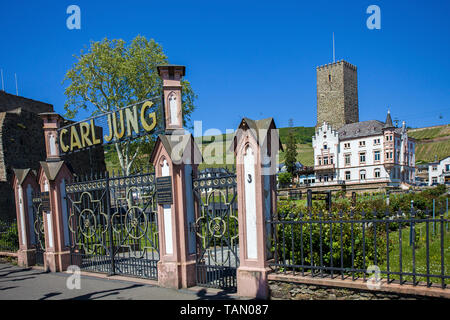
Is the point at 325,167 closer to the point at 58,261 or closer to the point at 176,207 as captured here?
the point at 58,261

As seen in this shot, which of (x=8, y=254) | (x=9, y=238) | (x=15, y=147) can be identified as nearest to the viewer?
(x=8, y=254)

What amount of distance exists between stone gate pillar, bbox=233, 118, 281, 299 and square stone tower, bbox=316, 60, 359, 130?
222ft

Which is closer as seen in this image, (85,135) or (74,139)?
(85,135)

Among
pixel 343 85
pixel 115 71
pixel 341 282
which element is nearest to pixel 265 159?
pixel 341 282

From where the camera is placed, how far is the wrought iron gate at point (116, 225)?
26.5 ft

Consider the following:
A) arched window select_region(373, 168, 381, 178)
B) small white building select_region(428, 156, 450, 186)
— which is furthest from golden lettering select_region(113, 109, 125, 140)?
small white building select_region(428, 156, 450, 186)

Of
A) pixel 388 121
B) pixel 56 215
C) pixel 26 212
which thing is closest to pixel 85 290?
pixel 56 215

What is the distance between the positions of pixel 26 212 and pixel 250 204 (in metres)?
8.30

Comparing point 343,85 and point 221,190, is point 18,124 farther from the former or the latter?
point 343,85

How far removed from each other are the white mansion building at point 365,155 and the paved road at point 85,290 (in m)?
51.3

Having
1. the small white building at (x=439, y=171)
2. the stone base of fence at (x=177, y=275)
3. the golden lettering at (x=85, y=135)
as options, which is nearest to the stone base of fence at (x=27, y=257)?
the golden lettering at (x=85, y=135)

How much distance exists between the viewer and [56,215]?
9.86m

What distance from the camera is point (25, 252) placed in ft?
36.0

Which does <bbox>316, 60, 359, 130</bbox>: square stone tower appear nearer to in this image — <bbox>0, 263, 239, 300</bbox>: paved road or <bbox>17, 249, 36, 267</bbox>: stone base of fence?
<bbox>17, 249, 36, 267</bbox>: stone base of fence
